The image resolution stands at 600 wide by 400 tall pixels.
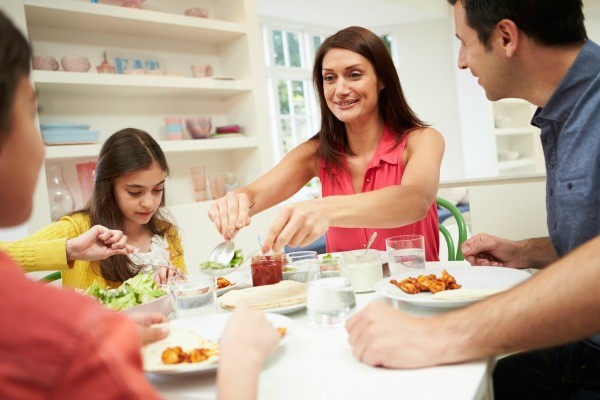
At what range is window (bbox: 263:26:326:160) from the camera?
6414 mm

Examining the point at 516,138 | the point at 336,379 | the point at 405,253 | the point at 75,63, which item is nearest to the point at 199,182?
the point at 75,63

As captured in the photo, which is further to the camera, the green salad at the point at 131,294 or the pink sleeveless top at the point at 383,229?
the pink sleeveless top at the point at 383,229

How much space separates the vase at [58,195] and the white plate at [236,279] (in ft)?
6.72

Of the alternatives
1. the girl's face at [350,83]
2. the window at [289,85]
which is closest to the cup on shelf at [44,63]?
the girl's face at [350,83]

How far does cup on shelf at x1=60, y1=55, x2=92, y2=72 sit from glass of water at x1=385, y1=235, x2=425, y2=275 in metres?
2.76

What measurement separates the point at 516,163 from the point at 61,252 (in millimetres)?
7379

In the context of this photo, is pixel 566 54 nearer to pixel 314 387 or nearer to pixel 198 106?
pixel 314 387

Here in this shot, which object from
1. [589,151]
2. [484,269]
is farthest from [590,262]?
[484,269]

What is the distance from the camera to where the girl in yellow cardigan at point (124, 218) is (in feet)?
6.54

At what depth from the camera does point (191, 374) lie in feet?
2.76

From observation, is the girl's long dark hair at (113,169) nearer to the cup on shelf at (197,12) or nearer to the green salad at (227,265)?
the green salad at (227,265)

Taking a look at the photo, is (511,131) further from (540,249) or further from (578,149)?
(578,149)

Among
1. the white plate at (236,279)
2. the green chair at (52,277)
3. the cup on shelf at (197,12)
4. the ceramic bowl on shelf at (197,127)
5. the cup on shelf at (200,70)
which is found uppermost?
the cup on shelf at (197,12)

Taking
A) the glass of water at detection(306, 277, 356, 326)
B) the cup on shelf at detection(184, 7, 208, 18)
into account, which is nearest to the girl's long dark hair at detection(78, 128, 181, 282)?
the glass of water at detection(306, 277, 356, 326)
